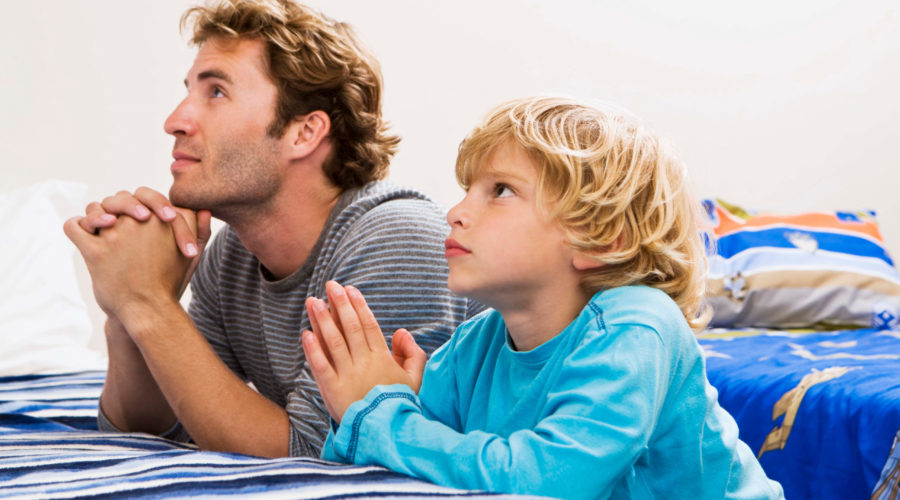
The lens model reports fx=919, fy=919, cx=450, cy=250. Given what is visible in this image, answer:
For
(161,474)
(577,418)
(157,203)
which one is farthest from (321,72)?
(577,418)

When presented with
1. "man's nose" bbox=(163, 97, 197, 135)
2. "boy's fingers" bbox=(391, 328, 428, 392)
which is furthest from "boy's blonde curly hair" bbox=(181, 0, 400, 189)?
"boy's fingers" bbox=(391, 328, 428, 392)

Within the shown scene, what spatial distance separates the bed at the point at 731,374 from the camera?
2.86 feet

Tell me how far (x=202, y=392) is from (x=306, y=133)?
0.52m

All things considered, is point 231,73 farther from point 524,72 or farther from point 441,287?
point 524,72

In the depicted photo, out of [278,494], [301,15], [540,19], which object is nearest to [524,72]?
[540,19]

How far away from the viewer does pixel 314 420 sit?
1159 millimetres

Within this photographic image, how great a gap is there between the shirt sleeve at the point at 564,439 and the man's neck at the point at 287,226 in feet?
2.27

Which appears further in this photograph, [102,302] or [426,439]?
[102,302]

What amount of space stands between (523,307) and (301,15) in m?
0.82

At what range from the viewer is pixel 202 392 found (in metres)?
1.19

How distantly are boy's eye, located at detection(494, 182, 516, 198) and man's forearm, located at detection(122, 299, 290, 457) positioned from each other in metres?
0.44

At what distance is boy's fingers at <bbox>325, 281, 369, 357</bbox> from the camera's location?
97 cm

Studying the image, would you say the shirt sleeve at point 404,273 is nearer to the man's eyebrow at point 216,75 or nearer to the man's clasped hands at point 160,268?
the man's clasped hands at point 160,268

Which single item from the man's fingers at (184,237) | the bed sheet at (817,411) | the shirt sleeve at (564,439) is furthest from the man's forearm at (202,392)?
the bed sheet at (817,411)
